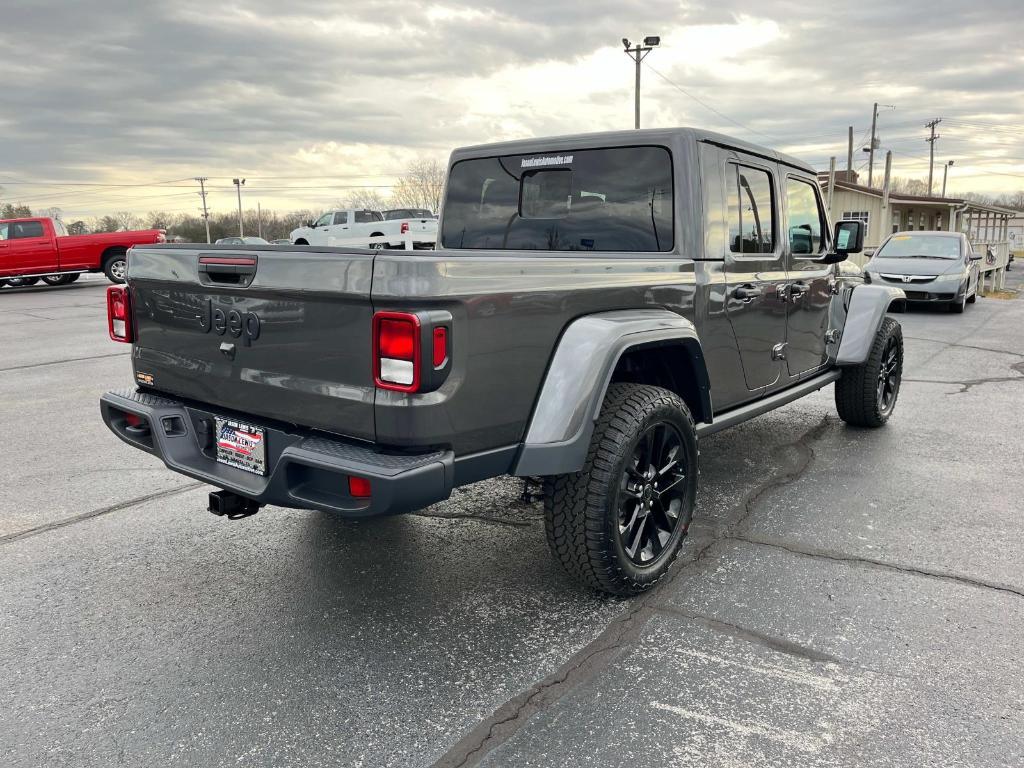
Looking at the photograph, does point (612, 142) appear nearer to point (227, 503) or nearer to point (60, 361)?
point (227, 503)

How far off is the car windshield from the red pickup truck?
1566cm

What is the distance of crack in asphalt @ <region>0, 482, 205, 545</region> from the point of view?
4.01 meters

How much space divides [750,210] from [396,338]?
2527 mm

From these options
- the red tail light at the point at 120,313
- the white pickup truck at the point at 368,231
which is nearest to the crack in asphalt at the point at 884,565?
the red tail light at the point at 120,313

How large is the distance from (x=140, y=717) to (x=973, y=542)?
368cm

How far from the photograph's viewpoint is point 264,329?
283cm

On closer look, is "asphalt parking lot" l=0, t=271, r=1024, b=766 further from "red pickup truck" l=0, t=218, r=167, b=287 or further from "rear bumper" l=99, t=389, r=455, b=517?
"red pickup truck" l=0, t=218, r=167, b=287

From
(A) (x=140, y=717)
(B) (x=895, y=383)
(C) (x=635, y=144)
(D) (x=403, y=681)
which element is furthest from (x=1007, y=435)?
(A) (x=140, y=717)

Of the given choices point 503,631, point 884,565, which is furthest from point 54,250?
point 884,565

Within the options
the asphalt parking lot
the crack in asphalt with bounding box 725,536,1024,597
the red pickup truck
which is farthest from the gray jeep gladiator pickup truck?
the red pickup truck

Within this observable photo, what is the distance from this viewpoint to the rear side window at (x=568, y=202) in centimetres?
382

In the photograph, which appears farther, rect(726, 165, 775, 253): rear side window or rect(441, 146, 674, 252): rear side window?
rect(726, 165, 775, 253): rear side window

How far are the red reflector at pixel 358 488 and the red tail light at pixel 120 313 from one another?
5.09 feet

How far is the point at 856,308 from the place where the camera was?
18.5 feet
